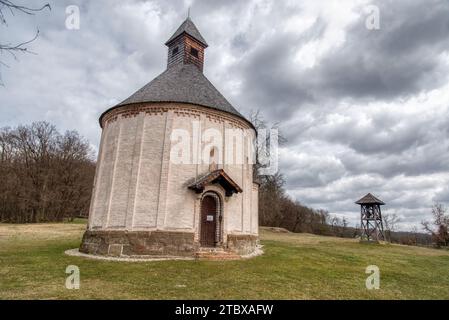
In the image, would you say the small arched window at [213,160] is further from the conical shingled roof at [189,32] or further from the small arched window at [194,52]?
the conical shingled roof at [189,32]

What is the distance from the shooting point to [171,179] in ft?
48.1

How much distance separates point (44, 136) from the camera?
42.1 meters

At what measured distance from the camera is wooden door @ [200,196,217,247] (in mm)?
14969

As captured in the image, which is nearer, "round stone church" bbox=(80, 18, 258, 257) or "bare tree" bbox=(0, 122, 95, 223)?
"round stone church" bbox=(80, 18, 258, 257)

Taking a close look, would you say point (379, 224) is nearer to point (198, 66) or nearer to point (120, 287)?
point (198, 66)

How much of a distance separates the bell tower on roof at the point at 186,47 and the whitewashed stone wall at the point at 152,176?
241 inches

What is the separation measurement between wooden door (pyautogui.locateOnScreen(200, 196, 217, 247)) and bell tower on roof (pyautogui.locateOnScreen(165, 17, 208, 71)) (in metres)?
9.69

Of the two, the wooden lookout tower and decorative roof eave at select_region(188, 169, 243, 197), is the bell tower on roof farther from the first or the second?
the wooden lookout tower

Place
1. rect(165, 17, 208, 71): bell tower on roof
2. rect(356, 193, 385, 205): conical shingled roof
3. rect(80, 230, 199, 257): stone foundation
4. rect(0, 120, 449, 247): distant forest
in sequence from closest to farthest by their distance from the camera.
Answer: rect(80, 230, 199, 257): stone foundation, rect(165, 17, 208, 71): bell tower on roof, rect(356, 193, 385, 205): conical shingled roof, rect(0, 120, 449, 247): distant forest

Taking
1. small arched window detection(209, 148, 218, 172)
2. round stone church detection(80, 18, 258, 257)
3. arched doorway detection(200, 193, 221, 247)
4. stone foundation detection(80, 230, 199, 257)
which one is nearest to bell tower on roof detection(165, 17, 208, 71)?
round stone church detection(80, 18, 258, 257)

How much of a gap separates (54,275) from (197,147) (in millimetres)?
8070

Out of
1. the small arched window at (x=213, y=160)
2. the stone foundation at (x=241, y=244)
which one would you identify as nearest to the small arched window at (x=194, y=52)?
the small arched window at (x=213, y=160)

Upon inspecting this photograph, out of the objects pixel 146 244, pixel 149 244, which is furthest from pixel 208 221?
pixel 146 244

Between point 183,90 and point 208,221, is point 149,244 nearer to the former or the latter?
point 208,221
